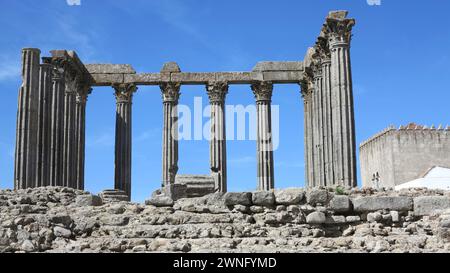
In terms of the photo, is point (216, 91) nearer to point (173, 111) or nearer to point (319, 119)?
point (173, 111)

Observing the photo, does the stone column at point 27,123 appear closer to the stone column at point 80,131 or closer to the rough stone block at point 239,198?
the stone column at point 80,131

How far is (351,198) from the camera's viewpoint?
1716 centimetres

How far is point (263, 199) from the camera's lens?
1680 centimetres

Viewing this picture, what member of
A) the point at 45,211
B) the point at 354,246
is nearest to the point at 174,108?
the point at 45,211

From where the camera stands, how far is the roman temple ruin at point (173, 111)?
26344 mm

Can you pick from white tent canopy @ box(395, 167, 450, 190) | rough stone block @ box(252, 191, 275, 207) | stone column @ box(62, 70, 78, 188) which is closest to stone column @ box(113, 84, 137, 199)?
stone column @ box(62, 70, 78, 188)

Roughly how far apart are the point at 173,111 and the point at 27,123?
9.79 metres

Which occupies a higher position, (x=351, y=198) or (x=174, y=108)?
(x=174, y=108)

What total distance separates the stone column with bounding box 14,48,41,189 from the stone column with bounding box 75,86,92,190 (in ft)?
25.7

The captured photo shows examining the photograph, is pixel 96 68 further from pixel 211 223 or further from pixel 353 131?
pixel 211 223

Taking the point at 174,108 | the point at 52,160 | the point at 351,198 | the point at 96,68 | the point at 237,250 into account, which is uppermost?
the point at 96,68

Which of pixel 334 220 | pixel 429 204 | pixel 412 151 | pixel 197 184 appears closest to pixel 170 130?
pixel 197 184

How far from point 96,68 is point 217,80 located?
660 cm

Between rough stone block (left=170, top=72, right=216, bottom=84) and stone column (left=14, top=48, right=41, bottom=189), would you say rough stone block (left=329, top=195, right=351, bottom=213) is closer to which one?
stone column (left=14, top=48, right=41, bottom=189)
